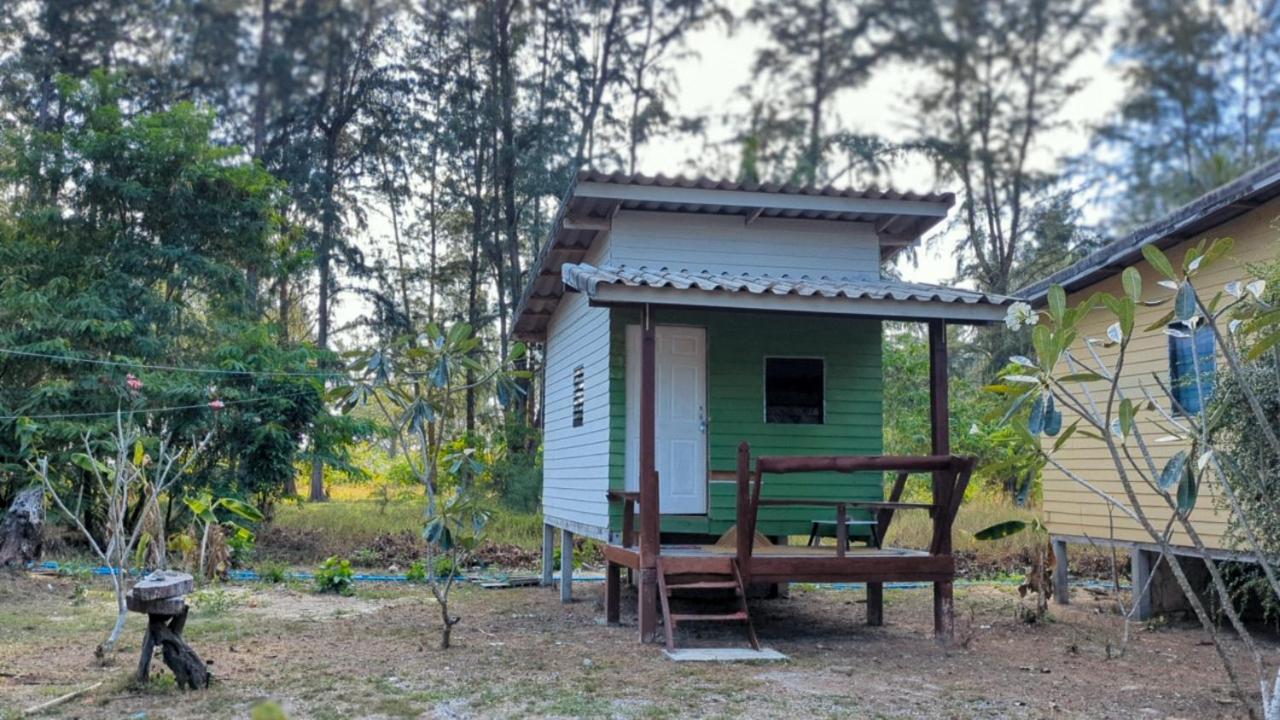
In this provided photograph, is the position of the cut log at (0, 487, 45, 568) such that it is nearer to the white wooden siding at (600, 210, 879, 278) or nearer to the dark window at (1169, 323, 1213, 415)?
the white wooden siding at (600, 210, 879, 278)

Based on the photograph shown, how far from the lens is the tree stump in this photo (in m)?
5.60

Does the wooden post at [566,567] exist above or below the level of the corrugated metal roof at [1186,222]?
below

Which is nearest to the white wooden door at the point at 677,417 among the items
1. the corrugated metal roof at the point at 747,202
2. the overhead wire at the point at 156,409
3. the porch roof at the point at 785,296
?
the corrugated metal roof at the point at 747,202

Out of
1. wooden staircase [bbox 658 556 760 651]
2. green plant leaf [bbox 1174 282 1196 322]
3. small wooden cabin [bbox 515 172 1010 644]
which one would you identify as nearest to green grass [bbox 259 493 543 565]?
small wooden cabin [bbox 515 172 1010 644]

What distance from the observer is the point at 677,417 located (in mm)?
9133

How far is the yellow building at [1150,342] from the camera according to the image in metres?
8.19

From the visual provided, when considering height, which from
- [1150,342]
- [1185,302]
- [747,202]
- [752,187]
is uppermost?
[752,187]

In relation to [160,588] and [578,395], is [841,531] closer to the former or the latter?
[578,395]

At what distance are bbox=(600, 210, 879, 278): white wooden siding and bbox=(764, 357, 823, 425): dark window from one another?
85 centimetres

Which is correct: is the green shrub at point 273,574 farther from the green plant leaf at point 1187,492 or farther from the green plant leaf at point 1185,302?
the green plant leaf at point 1185,302

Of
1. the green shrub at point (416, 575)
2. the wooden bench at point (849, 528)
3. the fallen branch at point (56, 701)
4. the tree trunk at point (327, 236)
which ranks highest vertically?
the tree trunk at point (327, 236)

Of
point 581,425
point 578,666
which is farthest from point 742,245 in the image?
point 578,666

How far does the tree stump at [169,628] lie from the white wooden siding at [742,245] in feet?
15.7

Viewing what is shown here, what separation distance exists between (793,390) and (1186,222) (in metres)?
3.55
